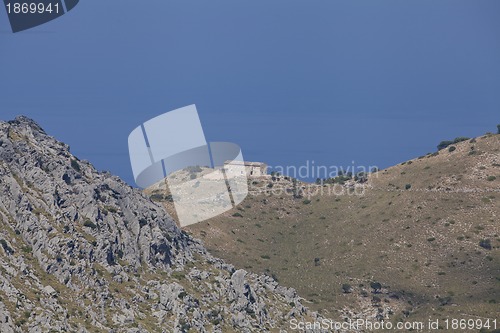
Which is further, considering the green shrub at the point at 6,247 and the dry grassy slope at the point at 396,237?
the dry grassy slope at the point at 396,237

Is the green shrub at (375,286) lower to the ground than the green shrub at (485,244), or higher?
lower

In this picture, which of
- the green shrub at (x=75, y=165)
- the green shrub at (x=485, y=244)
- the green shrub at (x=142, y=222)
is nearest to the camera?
the green shrub at (x=142, y=222)

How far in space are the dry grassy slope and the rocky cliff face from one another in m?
20.4

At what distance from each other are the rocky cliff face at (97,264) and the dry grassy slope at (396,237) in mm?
20369

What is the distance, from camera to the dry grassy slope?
14250 cm

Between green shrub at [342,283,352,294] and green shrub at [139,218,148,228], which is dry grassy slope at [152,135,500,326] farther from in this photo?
green shrub at [139,218,148,228]

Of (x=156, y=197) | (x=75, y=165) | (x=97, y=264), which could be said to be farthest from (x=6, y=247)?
(x=156, y=197)

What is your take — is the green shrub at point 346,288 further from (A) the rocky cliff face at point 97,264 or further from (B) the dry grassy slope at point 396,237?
(A) the rocky cliff face at point 97,264

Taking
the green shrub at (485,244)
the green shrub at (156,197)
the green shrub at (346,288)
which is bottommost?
the green shrub at (346,288)

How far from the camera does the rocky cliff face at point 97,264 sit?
9881 centimetres

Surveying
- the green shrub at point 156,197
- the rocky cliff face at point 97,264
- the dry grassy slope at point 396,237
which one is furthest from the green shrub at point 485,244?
the green shrub at point 156,197

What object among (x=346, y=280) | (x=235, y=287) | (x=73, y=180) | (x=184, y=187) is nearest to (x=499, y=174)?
(x=346, y=280)

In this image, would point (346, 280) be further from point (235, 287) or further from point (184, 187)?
point (184, 187)

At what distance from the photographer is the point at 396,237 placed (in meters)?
160
